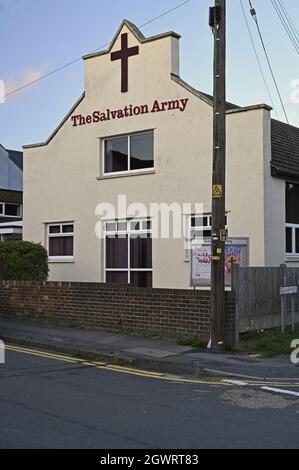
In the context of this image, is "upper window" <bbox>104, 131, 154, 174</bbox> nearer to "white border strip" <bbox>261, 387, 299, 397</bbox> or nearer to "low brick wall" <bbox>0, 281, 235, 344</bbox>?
"low brick wall" <bbox>0, 281, 235, 344</bbox>

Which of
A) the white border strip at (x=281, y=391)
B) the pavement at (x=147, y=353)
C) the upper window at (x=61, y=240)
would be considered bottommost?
the white border strip at (x=281, y=391)

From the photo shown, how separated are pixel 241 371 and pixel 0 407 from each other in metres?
4.38

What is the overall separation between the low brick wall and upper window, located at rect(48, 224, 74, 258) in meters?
3.29

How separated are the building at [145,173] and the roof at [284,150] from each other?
6cm

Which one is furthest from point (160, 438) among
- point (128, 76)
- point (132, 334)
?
point (128, 76)

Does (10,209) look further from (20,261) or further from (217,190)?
(217,190)

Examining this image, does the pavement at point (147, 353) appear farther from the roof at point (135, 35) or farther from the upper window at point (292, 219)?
the roof at point (135, 35)

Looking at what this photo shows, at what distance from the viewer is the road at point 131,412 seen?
6180 millimetres

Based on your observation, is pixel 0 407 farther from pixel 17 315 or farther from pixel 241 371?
pixel 17 315

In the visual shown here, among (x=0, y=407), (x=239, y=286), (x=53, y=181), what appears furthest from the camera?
(x=53, y=181)

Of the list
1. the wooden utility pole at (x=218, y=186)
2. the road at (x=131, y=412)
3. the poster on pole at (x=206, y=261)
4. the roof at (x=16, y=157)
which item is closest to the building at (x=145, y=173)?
the poster on pole at (x=206, y=261)

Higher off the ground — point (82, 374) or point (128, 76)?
point (128, 76)

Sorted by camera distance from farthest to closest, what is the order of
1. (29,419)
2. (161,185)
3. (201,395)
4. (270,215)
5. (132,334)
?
(161,185)
(270,215)
(132,334)
(201,395)
(29,419)

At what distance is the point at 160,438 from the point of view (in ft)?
20.5
